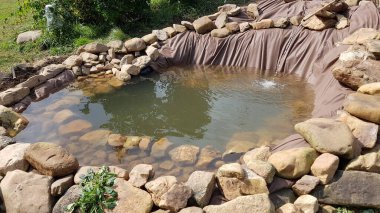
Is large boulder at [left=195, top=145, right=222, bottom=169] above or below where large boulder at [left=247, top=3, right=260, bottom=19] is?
below

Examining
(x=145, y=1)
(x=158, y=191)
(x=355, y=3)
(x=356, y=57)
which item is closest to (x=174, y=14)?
(x=145, y=1)

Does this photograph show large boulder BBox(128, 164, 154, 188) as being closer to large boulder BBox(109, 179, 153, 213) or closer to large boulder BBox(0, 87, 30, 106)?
large boulder BBox(109, 179, 153, 213)

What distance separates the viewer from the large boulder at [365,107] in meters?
4.20

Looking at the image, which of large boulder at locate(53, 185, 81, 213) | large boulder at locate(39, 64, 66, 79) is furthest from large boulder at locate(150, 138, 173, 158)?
large boulder at locate(39, 64, 66, 79)

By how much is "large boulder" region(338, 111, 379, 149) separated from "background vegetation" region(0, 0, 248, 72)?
5725 mm

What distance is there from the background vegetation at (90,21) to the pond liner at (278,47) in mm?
1213

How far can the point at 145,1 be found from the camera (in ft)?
29.3

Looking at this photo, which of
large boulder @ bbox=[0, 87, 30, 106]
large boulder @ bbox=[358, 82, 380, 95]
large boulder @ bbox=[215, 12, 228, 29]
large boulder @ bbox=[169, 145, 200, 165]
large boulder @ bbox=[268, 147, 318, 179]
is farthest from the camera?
large boulder @ bbox=[215, 12, 228, 29]

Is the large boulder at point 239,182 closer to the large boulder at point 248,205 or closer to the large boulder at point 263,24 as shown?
the large boulder at point 248,205

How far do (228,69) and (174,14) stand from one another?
245 centimetres

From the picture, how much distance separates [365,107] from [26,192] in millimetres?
3611

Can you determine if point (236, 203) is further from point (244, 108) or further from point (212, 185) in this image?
point (244, 108)

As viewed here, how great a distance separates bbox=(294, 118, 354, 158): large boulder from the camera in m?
3.83

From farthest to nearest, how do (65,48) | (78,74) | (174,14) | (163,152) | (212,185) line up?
(174,14)
(65,48)
(78,74)
(163,152)
(212,185)
